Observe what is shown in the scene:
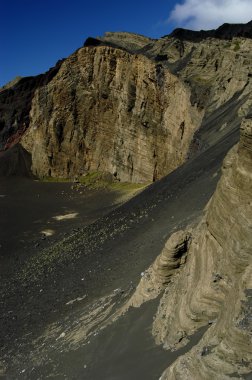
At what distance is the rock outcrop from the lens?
721 centimetres

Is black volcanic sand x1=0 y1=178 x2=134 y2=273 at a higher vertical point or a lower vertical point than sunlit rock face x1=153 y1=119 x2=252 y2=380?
lower

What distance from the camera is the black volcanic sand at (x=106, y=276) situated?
11.6 m

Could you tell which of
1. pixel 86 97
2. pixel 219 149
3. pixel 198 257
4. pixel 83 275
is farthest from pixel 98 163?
pixel 198 257

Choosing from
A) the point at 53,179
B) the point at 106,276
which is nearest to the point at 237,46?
the point at 53,179

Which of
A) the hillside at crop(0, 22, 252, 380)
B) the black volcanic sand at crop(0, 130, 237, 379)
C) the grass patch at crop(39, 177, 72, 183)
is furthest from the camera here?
the grass patch at crop(39, 177, 72, 183)

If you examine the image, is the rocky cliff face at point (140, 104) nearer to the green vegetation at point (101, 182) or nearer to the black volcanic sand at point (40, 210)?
the green vegetation at point (101, 182)

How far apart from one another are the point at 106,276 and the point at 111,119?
141ft

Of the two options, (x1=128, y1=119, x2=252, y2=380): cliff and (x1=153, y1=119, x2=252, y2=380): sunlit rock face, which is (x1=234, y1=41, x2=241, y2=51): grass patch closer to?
(x1=128, y1=119, x2=252, y2=380): cliff

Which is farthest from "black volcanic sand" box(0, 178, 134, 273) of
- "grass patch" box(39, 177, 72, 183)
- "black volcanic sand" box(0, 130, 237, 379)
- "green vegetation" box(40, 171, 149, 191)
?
"black volcanic sand" box(0, 130, 237, 379)

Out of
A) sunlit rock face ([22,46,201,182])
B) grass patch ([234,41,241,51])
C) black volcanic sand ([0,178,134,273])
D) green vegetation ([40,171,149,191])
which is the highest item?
grass patch ([234,41,241,51])

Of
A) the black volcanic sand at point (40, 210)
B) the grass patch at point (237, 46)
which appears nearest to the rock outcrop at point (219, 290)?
the black volcanic sand at point (40, 210)

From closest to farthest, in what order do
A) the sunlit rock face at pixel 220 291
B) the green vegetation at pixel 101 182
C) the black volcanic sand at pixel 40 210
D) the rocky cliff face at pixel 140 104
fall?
the sunlit rock face at pixel 220 291, the black volcanic sand at pixel 40 210, the rocky cliff face at pixel 140 104, the green vegetation at pixel 101 182

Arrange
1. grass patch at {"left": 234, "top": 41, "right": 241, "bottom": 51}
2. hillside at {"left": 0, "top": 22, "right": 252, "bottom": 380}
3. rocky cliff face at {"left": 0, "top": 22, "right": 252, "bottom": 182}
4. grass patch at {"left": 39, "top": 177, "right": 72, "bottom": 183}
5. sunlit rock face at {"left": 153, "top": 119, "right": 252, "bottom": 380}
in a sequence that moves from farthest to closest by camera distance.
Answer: grass patch at {"left": 39, "top": 177, "right": 72, "bottom": 183} < grass patch at {"left": 234, "top": 41, "right": 241, "bottom": 51} < rocky cliff face at {"left": 0, "top": 22, "right": 252, "bottom": 182} < hillside at {"left": 0, "top": 22, "right": 252, "bottom": 380} < sunlit rock face at {"left": 153, "top": 119, "right": 252, "bottom": 380}

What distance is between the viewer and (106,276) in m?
20.4
